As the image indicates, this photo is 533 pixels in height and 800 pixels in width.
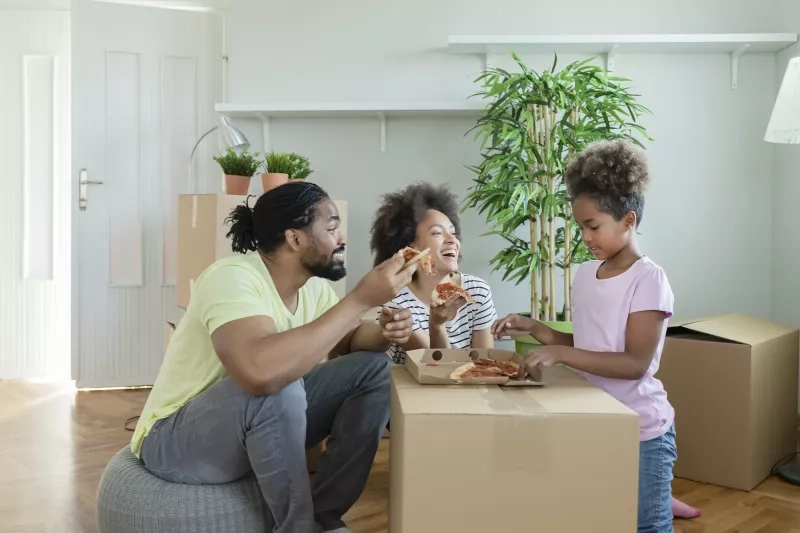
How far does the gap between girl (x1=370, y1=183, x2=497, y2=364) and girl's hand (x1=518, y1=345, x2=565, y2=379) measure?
0.54 metres

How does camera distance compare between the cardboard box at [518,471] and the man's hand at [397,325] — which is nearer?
the cardboard box at [518,471]

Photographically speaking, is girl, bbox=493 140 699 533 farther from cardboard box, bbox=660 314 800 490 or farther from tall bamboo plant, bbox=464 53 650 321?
tall bamboo plant, bbox=464 53 650 321

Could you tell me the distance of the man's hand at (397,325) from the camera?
172cm

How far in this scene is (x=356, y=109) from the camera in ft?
11.0

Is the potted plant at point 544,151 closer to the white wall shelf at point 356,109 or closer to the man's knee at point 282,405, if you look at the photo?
the white wall shelf at point 356,109

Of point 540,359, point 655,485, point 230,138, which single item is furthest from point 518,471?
point 230,138

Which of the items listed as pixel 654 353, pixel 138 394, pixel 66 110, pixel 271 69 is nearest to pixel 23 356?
Answer: pixel 138 394

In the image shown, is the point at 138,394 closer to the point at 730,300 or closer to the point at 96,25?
the point at 96,25

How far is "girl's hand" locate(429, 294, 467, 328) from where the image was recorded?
184 centimetres

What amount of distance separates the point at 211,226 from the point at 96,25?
5.02ft

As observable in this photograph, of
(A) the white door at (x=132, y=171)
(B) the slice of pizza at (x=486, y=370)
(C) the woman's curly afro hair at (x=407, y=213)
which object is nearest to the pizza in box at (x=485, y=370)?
(B) the slice of pizza at (x=486, y=370)

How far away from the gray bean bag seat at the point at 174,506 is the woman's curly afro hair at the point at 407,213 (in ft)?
3.22

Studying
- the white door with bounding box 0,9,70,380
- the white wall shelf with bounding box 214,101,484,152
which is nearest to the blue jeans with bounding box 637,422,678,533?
the white wall shelf with bounding box 214,101,484,152

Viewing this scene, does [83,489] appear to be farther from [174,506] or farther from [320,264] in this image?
[320,264]
